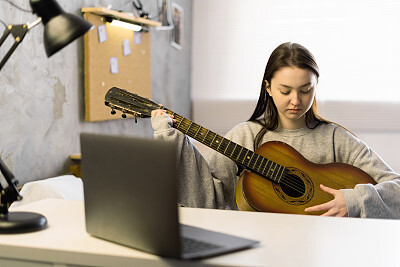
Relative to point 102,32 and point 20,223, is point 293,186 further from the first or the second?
point 102,32

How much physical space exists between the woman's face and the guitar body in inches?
5.4

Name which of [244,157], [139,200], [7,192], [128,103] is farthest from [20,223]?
[244,157]

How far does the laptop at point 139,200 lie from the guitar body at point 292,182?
→ 0.77m

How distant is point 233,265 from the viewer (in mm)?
897

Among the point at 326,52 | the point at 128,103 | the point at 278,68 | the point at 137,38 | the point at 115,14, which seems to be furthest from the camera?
the point at 326,52

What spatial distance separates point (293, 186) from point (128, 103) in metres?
0.68

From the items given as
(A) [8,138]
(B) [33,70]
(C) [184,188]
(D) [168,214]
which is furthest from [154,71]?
(D) [168,214]

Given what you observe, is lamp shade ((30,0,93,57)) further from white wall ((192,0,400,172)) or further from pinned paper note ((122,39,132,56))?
white wall ((192,0,400,172))

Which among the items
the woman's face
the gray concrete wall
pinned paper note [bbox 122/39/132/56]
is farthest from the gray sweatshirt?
pinned paper note [bbox 122/39/132/56]

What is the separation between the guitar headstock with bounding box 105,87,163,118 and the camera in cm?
180

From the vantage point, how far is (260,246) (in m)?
1.01

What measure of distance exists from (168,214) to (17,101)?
1713 millimetres

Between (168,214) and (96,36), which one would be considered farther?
(96,36)

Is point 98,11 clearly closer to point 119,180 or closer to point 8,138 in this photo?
point 8,138
